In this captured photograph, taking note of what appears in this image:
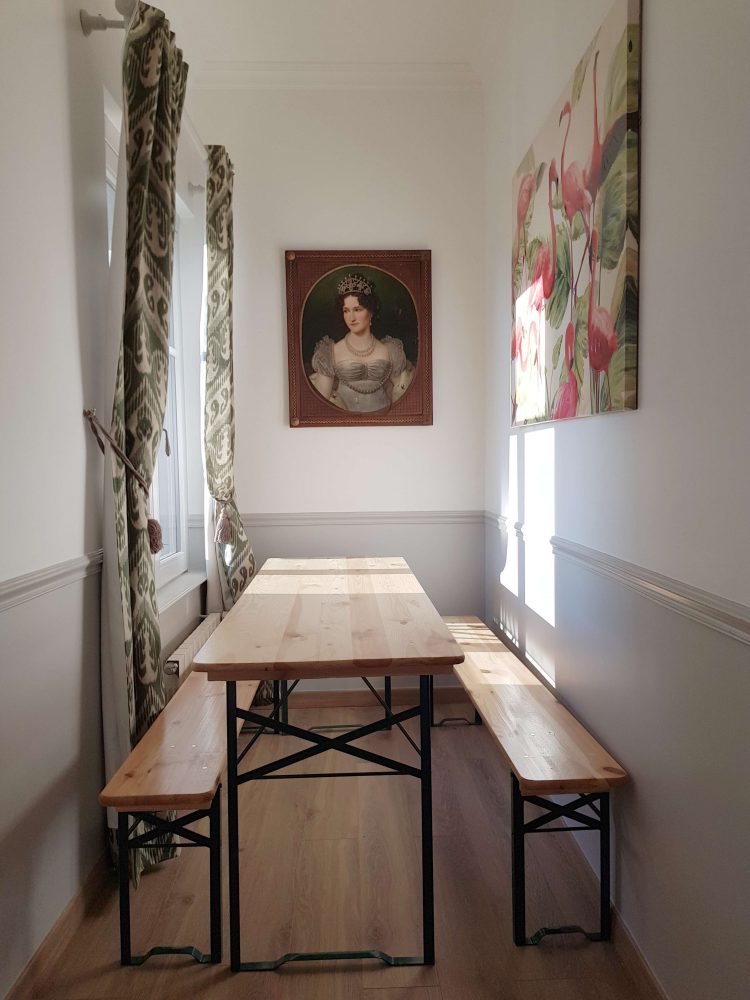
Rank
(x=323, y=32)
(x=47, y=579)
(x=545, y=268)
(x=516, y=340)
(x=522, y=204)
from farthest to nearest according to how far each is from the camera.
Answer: (x=323, y=32) → (x=516, y=340) → (x=522, y=204) → (x=545, y=268) → (x=47, y=579)

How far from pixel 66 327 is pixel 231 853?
1.52 meters

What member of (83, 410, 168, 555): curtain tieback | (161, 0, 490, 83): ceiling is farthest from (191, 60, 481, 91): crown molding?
(83, 410, 168, 555): curtain tieback

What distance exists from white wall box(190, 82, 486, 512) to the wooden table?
5.31 ft

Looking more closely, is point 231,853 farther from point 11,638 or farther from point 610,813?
point 610,813

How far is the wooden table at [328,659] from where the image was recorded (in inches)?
73.8

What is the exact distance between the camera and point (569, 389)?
249cm

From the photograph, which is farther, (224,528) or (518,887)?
(224,528)

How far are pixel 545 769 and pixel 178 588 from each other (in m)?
2.00

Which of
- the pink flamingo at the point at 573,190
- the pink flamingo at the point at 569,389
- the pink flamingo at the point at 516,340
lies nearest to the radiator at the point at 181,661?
the pink flamingo at the point at 569,389

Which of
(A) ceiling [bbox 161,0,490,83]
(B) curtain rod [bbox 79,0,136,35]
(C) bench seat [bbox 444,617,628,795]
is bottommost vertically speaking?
(C) bench seat [bbox 444,617,628,795]

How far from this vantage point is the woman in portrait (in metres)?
4.07

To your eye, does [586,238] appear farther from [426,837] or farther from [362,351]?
[362,351]

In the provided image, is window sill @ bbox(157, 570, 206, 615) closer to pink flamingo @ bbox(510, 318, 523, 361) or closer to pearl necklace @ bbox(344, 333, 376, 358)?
pearl necklace @ bbox(344, 333, 376, 358)

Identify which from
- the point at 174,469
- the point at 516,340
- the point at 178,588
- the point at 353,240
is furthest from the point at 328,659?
the point at 353,240
